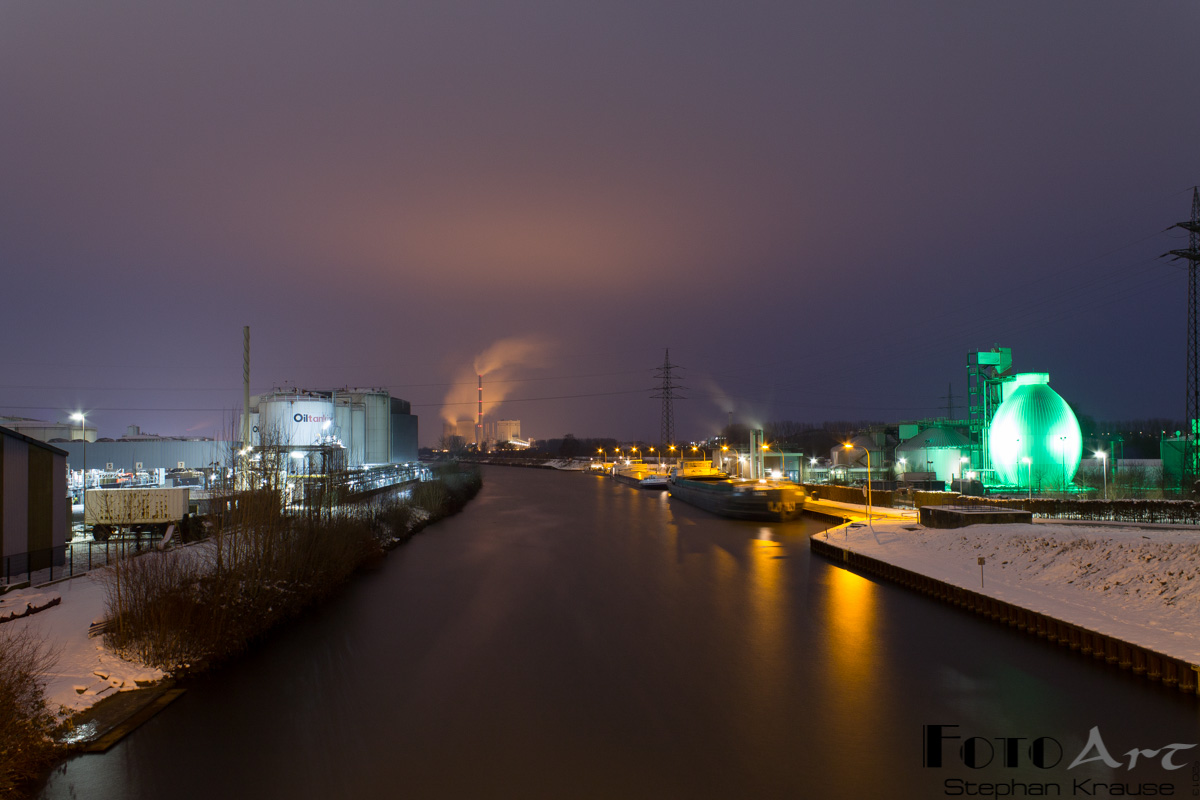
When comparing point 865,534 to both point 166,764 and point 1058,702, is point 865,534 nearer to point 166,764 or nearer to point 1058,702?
point 1058,702

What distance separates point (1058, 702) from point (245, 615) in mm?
14019

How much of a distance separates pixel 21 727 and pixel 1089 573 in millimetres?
17860

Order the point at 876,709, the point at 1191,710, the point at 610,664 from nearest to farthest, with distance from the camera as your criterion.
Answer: the point at 1191,710 → the point at 876,709 → the point at 610,664

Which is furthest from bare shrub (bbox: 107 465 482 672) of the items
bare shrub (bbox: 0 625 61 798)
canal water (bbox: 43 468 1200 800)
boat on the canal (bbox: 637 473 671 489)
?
boat on the canal (bbox: 637 473 671 489)

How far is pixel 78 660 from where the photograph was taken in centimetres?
1008

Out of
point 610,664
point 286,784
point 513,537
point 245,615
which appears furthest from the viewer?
point 513,537

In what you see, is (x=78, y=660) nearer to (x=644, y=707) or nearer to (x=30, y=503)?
(x=30, y=503)

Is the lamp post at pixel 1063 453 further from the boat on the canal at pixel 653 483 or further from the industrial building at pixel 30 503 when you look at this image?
the boat on the canal at pixel 653 483

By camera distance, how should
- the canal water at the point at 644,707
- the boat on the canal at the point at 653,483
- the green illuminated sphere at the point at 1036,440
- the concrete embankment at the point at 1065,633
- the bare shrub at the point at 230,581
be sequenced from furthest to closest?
the boat on the canal at the point at 653,483
the green illuminated sphere at the point at 1036,440
the bare shrub at the point at 230,581
the concrete embankment at the point at 1065,633
the canal water at the point at 644,707

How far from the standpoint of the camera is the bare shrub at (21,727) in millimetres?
7133

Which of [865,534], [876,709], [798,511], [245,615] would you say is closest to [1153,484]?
[798,511]

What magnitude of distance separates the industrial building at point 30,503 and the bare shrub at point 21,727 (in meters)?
8.35

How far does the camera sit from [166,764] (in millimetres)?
8477

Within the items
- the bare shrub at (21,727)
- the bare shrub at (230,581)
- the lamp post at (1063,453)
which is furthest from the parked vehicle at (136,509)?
the lamp post at (1063,453)
